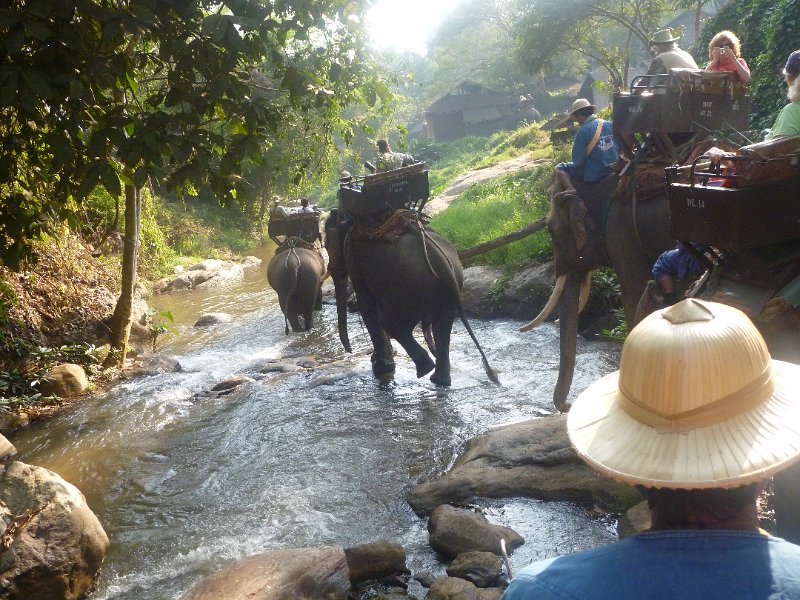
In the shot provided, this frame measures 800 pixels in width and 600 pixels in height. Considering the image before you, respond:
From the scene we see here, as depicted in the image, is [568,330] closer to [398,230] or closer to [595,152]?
[595,152]

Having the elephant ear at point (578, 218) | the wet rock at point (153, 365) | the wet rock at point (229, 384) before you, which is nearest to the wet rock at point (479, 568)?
the elephant ear at point (578, 218)

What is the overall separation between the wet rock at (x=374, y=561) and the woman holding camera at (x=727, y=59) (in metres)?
4.06

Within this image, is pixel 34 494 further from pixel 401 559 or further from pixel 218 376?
pixel 218 376

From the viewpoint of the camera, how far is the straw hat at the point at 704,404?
1439 millimetres

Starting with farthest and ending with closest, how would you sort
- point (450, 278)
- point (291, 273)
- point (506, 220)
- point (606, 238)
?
point (506, 220) < point (291, 273) < point (450, 278) < point (606, 238)

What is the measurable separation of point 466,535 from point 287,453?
2.93 metres

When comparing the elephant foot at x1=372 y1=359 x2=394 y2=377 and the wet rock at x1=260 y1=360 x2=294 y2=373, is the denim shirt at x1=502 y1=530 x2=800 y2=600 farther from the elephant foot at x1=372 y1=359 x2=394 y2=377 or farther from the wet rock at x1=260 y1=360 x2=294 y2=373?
the wet rock at x1=260 y1=360 x2=294 y2=373

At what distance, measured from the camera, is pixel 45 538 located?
4980 mm

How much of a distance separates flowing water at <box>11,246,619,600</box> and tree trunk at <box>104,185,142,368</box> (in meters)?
0.70

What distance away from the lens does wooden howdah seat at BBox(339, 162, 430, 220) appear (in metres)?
8.45

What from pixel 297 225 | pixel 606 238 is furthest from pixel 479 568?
pixel 297 225

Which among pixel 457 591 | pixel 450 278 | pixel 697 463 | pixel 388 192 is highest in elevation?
pixel 388 192

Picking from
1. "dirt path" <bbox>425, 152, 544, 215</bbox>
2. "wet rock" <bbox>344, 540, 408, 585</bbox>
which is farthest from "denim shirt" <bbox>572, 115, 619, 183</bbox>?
"dirt path" <bbox>425, 152, 544, 215</bbox>

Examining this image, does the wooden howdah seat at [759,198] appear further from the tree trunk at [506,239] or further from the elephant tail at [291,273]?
the elephant tail at [291,273]
